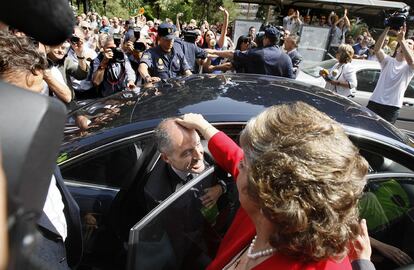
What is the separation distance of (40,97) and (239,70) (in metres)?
4.54

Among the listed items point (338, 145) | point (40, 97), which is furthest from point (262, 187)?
point (40, 97)

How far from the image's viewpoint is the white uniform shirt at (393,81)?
4504 mm

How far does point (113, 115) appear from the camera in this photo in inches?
82.2

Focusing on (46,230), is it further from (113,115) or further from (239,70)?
(239,70)

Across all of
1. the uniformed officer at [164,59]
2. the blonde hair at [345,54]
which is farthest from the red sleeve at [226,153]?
the blonde hair at [345,54]

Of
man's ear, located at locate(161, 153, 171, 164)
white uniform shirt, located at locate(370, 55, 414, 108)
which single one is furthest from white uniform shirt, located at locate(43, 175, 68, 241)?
white uniform shirt, located at locate(370, 55, 414, 108)

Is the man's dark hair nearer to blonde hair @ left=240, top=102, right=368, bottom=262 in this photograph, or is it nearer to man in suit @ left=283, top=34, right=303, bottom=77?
blonde hair @ left=240, top=102, right=368, bottom=262

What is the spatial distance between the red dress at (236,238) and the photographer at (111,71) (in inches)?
99.1

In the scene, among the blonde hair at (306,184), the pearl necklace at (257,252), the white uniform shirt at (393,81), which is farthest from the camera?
the white uniform shirt at (393,81)

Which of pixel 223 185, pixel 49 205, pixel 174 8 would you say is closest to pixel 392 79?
pixel 223 185

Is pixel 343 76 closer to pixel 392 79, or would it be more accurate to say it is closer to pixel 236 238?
pixel 392 79

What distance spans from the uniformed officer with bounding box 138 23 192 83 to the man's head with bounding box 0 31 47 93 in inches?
103

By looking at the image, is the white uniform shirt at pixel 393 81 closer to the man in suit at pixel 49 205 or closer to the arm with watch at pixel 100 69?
the arm with watch at pixel 100 69

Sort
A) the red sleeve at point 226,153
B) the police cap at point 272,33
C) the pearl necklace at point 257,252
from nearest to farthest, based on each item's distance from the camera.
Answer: the pearl necklace at point 257,252
the red sleeve at point 226,153
the police cap at point 272,33
